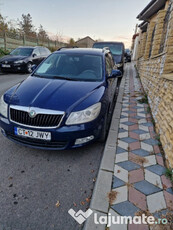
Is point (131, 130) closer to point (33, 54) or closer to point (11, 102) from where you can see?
point (11, 102)

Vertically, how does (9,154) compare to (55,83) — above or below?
below

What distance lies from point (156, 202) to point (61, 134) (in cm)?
136

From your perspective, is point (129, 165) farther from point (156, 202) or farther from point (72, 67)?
point (72, 67)

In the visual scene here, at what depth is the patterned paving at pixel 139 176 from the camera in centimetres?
161

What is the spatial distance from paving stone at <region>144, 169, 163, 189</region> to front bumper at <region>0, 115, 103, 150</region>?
883mm

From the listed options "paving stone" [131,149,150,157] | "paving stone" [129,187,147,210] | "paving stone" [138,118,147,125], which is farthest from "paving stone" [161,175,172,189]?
"paving stone" [138,118,147,125]

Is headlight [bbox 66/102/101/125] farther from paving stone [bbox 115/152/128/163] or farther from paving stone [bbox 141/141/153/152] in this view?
paving stone [bbox 141/141/153/152]

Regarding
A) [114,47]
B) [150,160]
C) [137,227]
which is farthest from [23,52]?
[137,227]

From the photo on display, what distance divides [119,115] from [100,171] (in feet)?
7.12

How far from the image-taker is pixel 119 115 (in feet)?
13.1

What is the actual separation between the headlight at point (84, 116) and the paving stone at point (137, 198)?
40.4 inches

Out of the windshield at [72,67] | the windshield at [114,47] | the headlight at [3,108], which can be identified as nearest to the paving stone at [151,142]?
the windshield at [72,67]

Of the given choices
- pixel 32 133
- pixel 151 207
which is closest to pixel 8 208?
pixel 32 133

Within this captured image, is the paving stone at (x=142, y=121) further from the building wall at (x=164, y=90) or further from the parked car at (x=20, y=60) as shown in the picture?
the parked car at (x=20, y=60)
